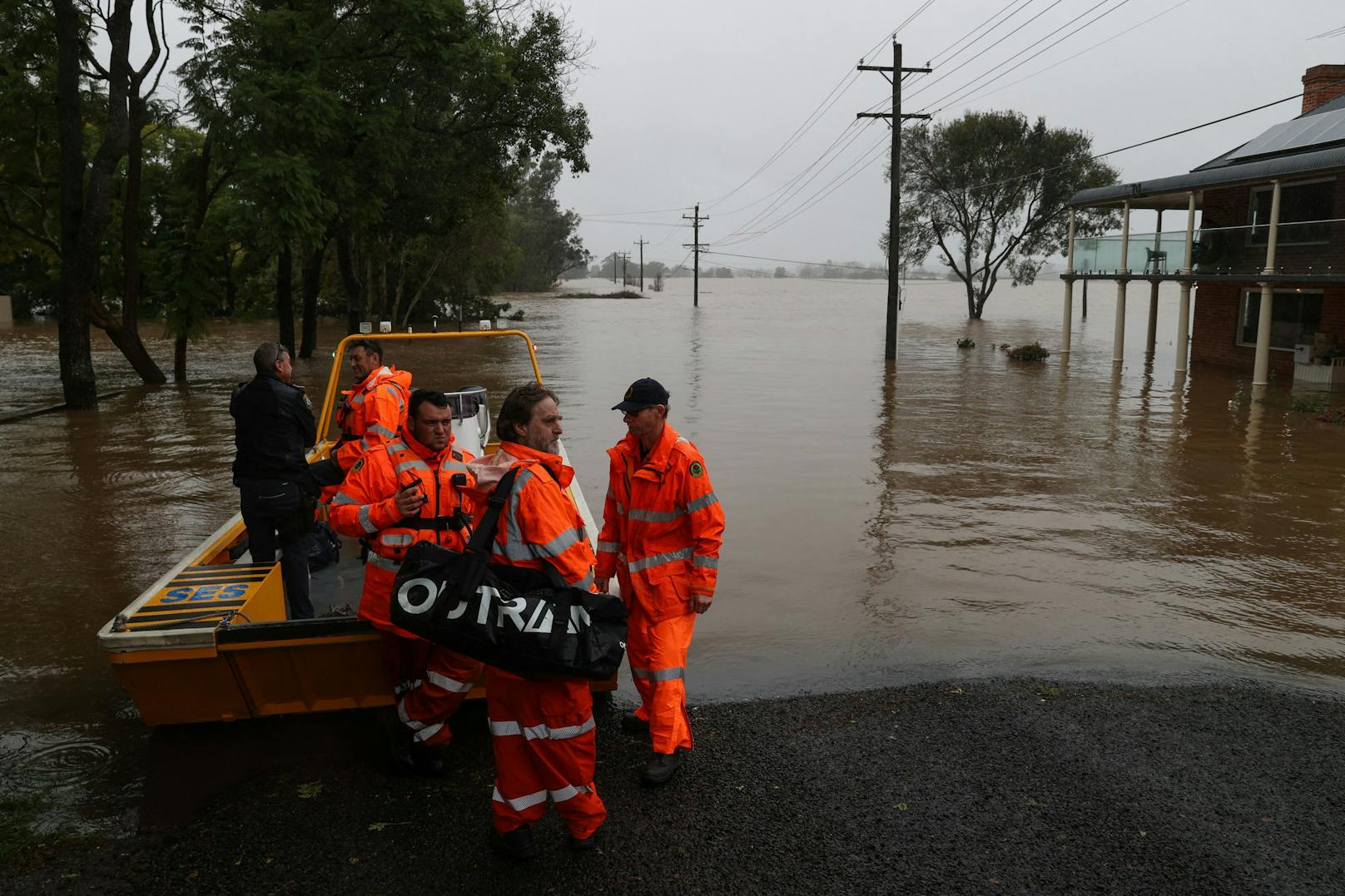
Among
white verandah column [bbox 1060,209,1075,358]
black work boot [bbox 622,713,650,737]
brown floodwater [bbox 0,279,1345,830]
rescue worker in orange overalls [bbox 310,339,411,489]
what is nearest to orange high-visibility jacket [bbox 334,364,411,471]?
rescue worker in orange overalls [bbox 310,339,411,489]

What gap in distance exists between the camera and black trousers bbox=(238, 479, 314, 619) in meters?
5.83

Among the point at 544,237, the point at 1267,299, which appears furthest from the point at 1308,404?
the point at 544,237

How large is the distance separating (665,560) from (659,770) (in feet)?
2.99

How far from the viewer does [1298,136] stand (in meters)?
24.1

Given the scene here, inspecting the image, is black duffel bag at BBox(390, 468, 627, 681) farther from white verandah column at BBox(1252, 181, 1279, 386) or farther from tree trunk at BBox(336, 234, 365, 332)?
tree trunk at BBox(336, 234, 365, 332)

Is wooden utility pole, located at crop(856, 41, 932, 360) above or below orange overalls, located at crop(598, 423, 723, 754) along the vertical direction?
above

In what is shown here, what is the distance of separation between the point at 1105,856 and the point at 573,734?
2084 millimetres

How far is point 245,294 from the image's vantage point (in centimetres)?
4050

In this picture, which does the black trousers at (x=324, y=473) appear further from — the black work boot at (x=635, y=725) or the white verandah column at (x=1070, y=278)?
the white verandah column at (x=1070, y=278)

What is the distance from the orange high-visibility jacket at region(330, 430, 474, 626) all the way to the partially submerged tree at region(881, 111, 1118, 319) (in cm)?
5219

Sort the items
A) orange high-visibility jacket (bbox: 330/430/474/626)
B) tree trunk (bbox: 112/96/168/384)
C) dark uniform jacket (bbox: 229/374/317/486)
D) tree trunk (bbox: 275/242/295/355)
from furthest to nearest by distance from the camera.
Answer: tree trunk (bbox: 275/242/295/355) → tree trunk (bbox: 112/96/168/384) → dark uniform jacket (bbox: 229/374/317/486) → orange high-visibility jacket (bbox: 330/430/474/626)

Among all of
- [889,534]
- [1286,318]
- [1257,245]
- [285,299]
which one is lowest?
[889,534]

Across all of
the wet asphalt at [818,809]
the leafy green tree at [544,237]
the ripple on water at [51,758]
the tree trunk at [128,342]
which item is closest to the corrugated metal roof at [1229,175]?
the wet asphalt at [818,809]

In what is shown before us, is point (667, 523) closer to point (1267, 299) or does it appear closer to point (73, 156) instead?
point (73, 156)
